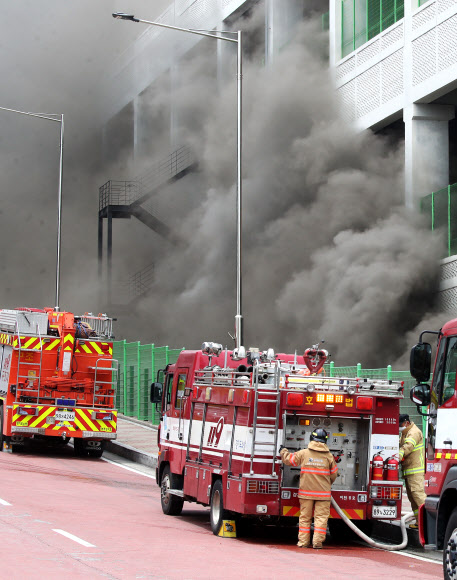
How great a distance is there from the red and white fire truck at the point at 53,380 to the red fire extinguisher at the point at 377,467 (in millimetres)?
10172

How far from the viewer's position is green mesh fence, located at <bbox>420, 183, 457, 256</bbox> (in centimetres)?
2450

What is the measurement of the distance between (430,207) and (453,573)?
1733 cm

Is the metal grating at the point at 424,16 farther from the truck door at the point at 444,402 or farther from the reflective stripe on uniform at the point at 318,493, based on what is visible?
the truck door at the point at 444,402

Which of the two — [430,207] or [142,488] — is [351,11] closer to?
[430,207]

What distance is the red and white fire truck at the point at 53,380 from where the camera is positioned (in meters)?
21.2

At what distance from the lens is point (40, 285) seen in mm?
48000

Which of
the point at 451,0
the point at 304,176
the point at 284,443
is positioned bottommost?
the point at 284,443

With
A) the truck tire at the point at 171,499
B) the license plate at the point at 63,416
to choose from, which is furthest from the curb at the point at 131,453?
the truck tire at the point at 171,499

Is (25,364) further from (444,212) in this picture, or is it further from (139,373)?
(444,212)

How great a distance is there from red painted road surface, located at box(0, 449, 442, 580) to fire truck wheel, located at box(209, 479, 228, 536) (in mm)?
191

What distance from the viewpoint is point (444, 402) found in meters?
9.78

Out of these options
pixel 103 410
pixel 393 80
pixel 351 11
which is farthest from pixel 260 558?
pixel 351 11

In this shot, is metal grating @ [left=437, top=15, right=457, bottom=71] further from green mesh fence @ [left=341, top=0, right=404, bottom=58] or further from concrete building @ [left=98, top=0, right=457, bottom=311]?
green mesh fence @ [left=341, top=0, right=404, bottom=58]

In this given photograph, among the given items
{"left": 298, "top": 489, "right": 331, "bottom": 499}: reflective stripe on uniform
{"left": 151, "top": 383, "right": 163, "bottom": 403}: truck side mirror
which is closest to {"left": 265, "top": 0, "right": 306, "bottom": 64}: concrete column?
{"left": 151, "top": 383, "right": 163, "bottom": 403}: truck side mirror
